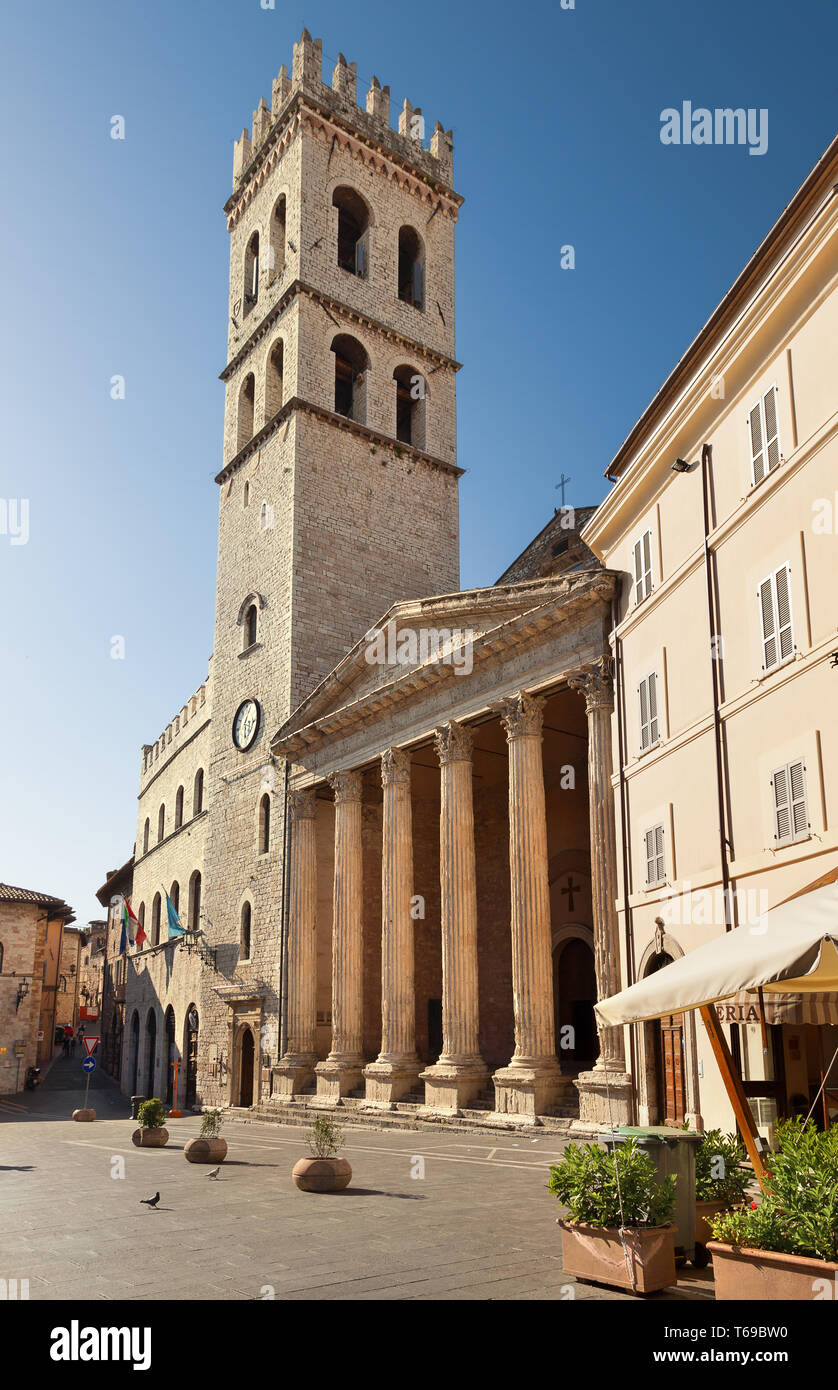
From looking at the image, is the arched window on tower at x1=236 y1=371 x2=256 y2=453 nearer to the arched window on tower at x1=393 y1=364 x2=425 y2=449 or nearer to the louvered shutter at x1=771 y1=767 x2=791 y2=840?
the arched window on tower at x1=393 y1=364 x2=425 y2=449

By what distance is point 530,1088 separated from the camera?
63.8ft

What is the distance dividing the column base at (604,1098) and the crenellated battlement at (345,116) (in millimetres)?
31445

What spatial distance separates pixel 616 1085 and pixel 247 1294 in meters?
11.7

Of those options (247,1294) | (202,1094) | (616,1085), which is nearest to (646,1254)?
(247,1294)

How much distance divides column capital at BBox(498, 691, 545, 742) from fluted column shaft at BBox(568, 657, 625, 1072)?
155 cm

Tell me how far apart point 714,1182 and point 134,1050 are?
42.6 metres

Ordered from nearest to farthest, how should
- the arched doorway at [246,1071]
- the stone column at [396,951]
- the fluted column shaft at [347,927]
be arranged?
1. the stone column at [396,951]
2. the fluted column shaft at [347,927]
3. the arched doorway at [246,1071]

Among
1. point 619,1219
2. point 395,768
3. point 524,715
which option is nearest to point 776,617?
point 524,715

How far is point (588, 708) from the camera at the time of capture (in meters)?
19.7

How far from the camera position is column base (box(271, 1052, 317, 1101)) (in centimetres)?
2747

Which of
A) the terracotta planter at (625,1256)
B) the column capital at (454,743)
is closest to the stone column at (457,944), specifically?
the column capital at (454,743)

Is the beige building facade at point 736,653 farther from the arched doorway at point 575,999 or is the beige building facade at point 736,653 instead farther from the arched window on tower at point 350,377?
the arched window on tower at point 350,377

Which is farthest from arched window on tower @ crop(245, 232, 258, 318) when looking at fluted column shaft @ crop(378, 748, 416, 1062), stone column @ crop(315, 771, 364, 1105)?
fluted column shaft @ crop(378, 748, 416, 1062)

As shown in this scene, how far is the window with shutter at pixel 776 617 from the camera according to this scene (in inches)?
527
